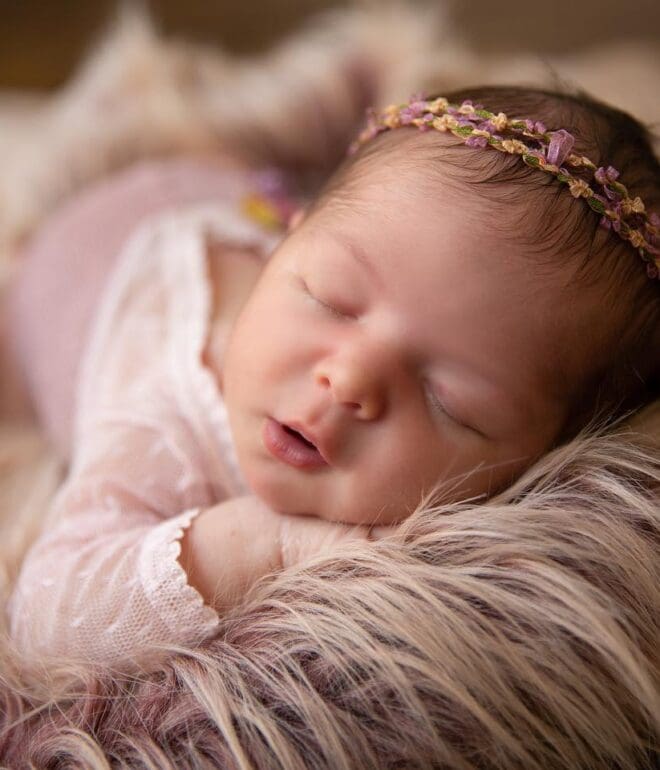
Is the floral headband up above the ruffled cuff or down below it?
above

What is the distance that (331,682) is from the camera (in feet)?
1.70

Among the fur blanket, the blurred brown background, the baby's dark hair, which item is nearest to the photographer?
the fur blanket

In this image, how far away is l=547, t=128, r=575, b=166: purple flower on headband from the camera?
1.97ft

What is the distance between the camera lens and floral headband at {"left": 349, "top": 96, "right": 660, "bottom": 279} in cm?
60

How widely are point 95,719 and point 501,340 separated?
394 millimetres

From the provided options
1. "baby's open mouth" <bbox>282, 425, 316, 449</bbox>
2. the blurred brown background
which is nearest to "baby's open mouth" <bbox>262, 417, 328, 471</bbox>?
"baby's open mouth" <bbox>282, 425, 316, 449</bbox>

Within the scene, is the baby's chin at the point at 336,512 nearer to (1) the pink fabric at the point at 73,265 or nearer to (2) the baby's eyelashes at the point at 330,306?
(2) the baby's eyelashes at the point at 330,306

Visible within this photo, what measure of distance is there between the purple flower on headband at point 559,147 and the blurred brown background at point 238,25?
1064 mm

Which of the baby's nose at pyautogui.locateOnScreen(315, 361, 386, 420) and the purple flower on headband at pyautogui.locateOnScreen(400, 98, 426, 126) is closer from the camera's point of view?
the baby's nose at pyautogui.locateOnScreen(315, 361, 386, 420)

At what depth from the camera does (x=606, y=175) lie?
61 centimetres

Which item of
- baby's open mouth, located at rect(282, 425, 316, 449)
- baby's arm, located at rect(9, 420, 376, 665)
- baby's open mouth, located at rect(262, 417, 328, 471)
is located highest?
baby's open mouth, located at rect(282, 425, 316, 449)

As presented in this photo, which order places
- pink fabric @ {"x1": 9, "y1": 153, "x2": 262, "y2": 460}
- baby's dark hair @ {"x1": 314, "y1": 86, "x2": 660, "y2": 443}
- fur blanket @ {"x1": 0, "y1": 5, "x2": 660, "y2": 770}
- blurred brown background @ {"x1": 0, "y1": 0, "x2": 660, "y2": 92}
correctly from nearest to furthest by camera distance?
1. fur blanket @ {"x1": 0, "y1": 5, "x2": 660, "y2": 770}
2. baby's dark hair @ {"x1": 314, "y1": 86, "x2": 660, "y2": 443}
3. pink fabric @ {"x1": 9, "y1": 153, "x2": 262, "y2": 460}
4. blurred brown background @ {"x1": 0, "y1": 0, "x2": 660, "y2": 92}

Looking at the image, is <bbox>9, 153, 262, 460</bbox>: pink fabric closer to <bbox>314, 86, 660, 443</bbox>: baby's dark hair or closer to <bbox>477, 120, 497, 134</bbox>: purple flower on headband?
<bbox>314, 86, 660, 443</bbox>: baby's dark hair

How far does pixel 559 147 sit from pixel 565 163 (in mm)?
14
